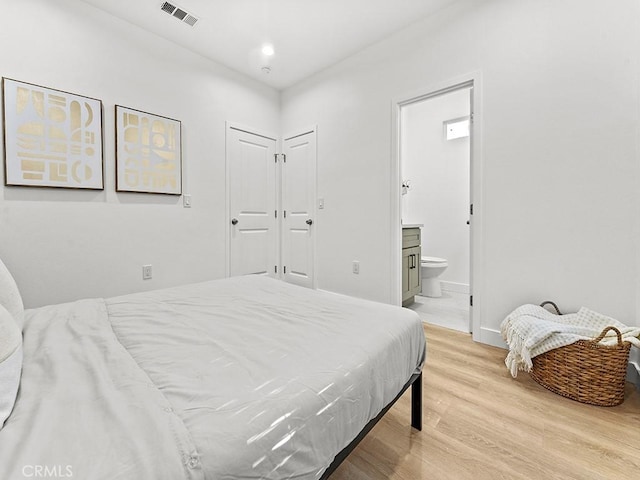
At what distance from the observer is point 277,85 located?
366 cm

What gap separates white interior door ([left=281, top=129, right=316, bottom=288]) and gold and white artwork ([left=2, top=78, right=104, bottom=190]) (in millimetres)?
1999

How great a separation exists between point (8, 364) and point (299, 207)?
10.3ft

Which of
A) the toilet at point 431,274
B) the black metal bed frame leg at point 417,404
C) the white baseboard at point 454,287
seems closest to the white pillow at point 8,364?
the black metal bed frame leg at point 417,404

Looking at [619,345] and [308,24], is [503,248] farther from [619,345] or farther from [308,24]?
[308,24]

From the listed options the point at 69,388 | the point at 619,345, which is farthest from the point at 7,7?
the point at 619,345

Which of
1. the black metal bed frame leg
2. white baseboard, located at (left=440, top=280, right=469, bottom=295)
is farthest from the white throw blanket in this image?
white baseboard, located at (left=440, top=280, right=469, bottom=295)

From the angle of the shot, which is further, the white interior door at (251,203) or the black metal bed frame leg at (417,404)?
the white interior door at (251,203)

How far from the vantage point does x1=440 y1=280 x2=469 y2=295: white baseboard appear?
3838 mm

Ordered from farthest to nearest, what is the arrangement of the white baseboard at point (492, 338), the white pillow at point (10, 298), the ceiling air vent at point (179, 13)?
the ceiling air vent at point (179, 13) < the white baseboard at point (492, 338) < the white pillow at point (10, 298)

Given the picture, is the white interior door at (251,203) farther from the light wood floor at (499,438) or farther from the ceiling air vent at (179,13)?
the light wood floor at (499,438)

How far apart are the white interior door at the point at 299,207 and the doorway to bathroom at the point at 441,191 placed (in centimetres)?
119

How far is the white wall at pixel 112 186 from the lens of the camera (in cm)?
205

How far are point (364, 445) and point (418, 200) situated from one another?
12.3 feet

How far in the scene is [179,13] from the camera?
2404 mm
